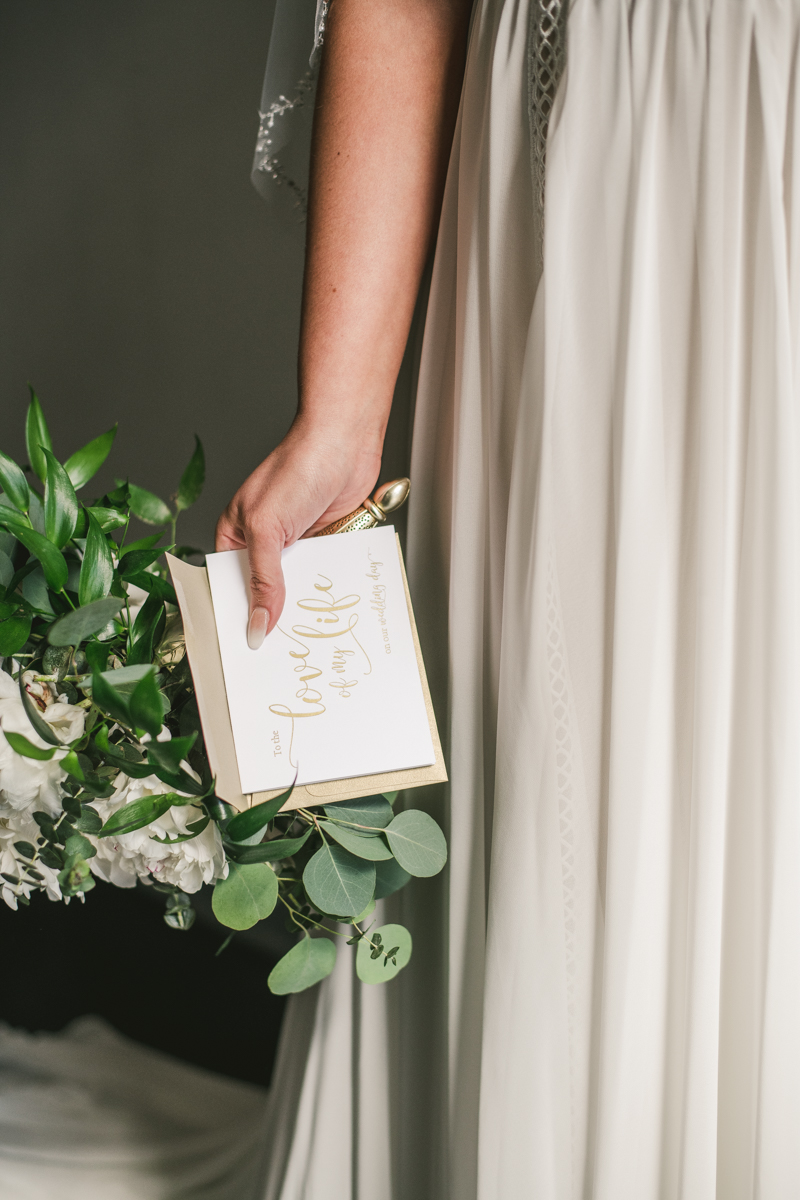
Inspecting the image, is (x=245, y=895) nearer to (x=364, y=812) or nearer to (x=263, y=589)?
(x=364, y=812)

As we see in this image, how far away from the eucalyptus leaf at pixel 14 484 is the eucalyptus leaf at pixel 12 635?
83 mm

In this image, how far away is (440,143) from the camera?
63cm

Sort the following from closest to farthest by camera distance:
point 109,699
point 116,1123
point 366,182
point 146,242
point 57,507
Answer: point 109,699 < point 57,507 < point 366,182 < point 116,1123 < point 146,242

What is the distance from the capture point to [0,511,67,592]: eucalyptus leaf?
0.42 metres

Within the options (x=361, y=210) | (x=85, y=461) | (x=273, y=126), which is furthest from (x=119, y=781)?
(x=273, y=126)

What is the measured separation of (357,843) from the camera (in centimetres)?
49

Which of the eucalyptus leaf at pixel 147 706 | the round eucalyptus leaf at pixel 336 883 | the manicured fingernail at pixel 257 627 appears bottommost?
the round eucalyptus leaf at pixel 336 883

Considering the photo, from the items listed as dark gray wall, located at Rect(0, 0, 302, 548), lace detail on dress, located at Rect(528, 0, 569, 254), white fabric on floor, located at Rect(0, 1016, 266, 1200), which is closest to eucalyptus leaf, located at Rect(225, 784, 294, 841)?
lace detail on dress, located at Rect(528, 0, 569, 254)

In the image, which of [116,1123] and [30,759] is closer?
[30,759]

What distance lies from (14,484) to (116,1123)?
78 centimetres

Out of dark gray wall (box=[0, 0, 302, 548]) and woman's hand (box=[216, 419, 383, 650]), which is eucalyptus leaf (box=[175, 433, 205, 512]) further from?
dark gray wall (box=[0, 0, 302, 548])

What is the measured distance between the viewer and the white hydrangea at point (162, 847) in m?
0.44

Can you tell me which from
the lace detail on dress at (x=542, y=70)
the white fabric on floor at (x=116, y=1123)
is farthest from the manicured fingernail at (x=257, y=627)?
the white fabric on floor at (x=116, y=1123)

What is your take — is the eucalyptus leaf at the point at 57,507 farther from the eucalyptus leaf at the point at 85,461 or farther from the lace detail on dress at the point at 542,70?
the lace detail on dress at the point at 542,70
